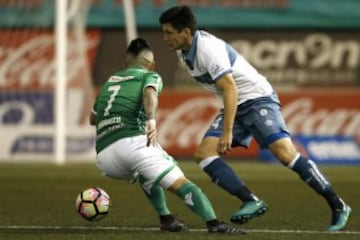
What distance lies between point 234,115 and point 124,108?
0.86 meters

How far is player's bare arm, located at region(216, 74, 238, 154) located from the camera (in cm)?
906

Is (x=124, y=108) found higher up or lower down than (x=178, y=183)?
higher up

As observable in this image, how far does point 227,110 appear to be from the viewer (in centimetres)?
909

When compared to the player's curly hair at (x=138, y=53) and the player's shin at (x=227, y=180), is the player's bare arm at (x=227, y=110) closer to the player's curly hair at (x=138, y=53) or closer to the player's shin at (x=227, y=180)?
the player's shin at (x=227, y=180)

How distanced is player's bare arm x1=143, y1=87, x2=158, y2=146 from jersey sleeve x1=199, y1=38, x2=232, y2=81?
0.47m

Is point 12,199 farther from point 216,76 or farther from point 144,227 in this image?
point 216,76

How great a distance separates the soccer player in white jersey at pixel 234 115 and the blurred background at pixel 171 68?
1215cm

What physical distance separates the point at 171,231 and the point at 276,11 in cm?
1847

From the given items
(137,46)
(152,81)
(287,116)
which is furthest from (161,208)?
(287,116)

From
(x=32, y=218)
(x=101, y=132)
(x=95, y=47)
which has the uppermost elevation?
(x=101, y=132)

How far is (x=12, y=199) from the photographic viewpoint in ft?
43.7

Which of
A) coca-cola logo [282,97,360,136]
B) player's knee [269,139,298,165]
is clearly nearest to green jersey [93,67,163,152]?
player's knee [269,139,298,165]

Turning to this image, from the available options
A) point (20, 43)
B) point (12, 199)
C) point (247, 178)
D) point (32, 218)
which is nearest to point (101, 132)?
point (32, 218)

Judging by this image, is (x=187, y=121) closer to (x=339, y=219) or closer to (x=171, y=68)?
(x=171, y=68)
